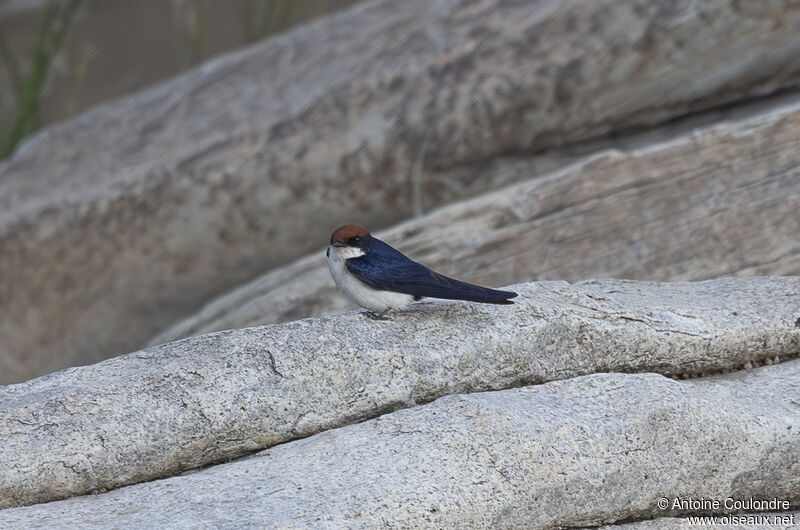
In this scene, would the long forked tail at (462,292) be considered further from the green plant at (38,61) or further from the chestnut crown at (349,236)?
the green plant at (38,61)

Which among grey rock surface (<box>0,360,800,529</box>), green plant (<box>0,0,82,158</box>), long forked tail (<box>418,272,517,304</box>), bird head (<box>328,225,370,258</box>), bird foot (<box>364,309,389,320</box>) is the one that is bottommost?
grey rock surface (<box>0,360,800,529</box>)

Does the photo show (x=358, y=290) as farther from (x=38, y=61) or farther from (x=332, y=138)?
(x=38, y=61)

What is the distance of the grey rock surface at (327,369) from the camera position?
3.49 m

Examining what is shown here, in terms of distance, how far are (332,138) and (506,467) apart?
4090 millimetres

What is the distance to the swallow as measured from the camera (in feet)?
13.1

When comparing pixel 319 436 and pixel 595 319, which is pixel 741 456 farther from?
Result: pixel 319 436

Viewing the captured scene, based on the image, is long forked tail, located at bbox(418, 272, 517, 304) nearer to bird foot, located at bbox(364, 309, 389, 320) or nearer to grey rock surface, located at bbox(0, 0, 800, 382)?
bird foot, located at bbox(364, 309, 389, 320)

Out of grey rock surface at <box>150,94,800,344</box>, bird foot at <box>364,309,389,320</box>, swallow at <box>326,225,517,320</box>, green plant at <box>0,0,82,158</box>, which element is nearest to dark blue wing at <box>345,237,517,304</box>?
swallow at <box>326,225,517,320</box>

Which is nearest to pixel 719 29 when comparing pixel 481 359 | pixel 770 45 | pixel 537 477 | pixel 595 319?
pixel 770 45

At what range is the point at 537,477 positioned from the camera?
11.4 ft

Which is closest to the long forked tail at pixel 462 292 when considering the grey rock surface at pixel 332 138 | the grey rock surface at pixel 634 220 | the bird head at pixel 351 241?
the bird head at pixel 351 241

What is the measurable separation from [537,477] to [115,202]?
4.78m

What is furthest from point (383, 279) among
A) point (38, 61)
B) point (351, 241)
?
point (38, 61)

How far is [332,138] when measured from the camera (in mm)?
7164
